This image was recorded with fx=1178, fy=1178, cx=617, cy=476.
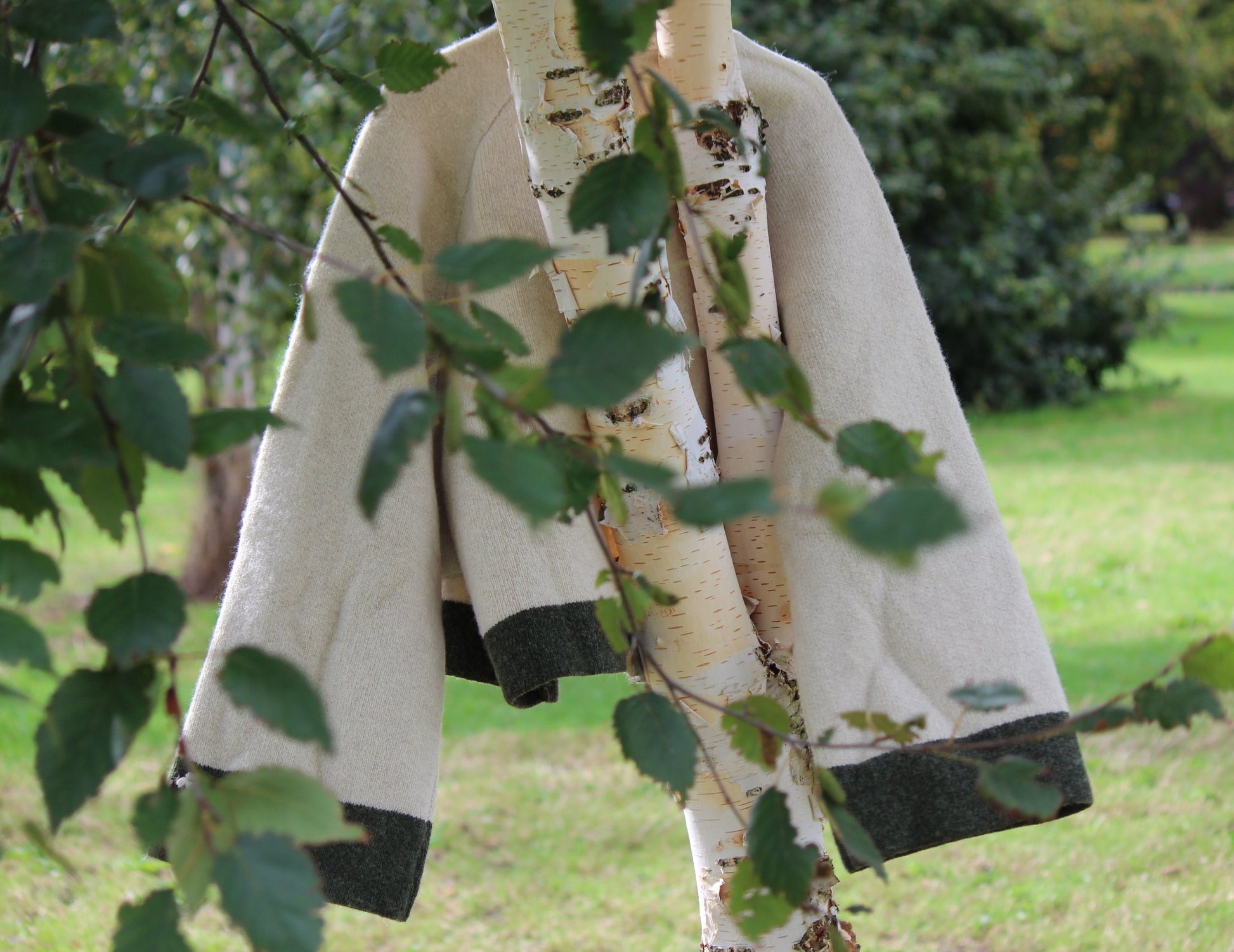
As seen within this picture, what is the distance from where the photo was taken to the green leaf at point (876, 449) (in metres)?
0.64

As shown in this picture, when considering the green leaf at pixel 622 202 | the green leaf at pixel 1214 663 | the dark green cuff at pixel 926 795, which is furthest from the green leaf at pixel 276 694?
the dark green cuff at pixel 926 795

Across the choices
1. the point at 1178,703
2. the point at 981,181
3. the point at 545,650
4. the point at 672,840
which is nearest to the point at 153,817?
the point at 1178,703

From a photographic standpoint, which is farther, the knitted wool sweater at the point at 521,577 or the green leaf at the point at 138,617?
the knitted wool sweater at the point at 521,577

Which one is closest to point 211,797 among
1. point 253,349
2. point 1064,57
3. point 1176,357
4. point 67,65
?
point 67,65

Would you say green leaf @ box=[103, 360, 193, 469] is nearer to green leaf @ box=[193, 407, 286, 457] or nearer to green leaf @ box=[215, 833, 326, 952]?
green leaf @ box=[193, 407, 286, 457]

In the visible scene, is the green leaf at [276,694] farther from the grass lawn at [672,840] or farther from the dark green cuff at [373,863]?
the grass lawn at [672,840]

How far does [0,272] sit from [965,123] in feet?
26.1

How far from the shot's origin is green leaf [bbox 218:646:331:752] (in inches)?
18.9

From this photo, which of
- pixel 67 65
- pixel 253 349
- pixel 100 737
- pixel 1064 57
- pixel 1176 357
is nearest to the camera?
pixel 100 737

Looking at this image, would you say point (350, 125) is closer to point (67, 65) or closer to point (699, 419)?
point (67, 65)

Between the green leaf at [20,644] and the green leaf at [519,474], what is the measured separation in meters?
0.22

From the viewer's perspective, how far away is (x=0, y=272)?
0.53 meters

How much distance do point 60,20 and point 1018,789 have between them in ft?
2.19

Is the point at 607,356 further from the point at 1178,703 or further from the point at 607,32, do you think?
the point at 1178,703
